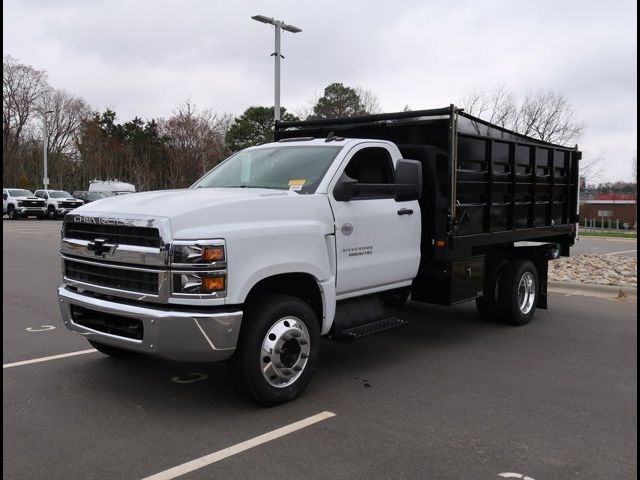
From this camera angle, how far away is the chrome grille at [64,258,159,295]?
4434 millimetres

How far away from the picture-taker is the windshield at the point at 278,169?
18.0 feet

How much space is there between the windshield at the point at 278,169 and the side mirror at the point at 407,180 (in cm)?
63

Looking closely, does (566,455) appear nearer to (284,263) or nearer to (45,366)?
(284,263)

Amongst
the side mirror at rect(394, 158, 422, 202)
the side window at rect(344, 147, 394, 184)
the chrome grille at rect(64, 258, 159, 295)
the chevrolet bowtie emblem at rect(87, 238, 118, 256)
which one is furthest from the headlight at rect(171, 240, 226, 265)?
the side mirror at rect(394, 158, 422, 202)

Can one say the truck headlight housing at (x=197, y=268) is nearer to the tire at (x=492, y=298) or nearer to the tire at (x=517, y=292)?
the tire at (x=492, y=298)

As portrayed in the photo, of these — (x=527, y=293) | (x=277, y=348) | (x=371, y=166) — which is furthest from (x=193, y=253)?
(x=527, y=293)

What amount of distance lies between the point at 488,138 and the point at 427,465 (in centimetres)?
429

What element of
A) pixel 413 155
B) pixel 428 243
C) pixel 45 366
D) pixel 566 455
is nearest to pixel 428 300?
pixel 428 243

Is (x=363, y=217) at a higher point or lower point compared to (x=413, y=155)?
lower

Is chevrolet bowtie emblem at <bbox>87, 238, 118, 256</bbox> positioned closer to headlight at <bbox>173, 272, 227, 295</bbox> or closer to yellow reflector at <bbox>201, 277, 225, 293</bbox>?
headlight at <bbox>173, 272, 227, 295</bbox>

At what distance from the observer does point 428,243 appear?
6512 mm

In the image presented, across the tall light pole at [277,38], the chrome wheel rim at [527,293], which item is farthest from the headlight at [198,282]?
the tall light pole at [277,38]

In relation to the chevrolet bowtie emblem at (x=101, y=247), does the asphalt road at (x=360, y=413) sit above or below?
below

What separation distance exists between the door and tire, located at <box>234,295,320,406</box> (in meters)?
0.60
